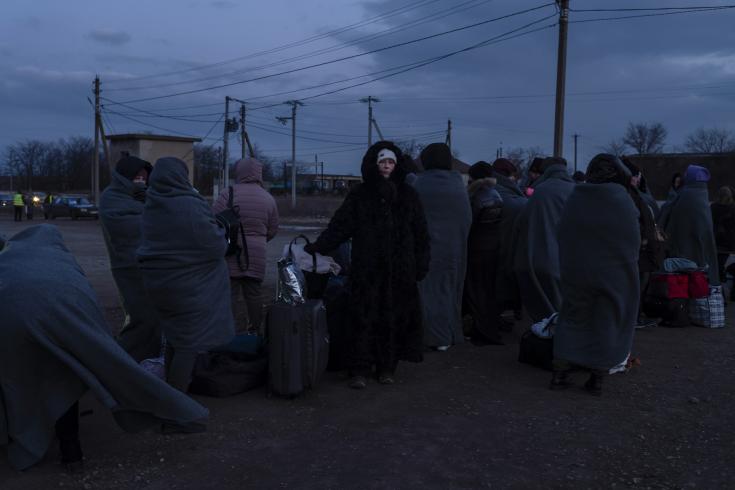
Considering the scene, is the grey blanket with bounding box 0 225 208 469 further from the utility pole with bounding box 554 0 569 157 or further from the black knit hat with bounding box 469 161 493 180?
the utility pole with bounding box 554 0 569 157

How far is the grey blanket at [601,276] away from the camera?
19.3 ft

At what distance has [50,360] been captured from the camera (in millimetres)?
4043

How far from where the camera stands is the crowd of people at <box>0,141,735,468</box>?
4.05 meters

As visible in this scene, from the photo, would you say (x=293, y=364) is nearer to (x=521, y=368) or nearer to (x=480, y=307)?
(x=521, y=368)

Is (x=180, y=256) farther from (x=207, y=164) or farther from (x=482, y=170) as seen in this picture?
(x=207, y=164)

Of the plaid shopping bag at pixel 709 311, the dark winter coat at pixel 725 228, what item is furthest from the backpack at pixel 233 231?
the dark winter coat at pixel 725 228

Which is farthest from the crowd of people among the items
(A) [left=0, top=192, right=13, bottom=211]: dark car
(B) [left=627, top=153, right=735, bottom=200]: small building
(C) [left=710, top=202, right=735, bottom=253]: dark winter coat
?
(A) [left=0, top=192, right=13, bottom=211]: dark car

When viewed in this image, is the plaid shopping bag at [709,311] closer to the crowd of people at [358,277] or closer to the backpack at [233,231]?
the crowd of people at [358,277]

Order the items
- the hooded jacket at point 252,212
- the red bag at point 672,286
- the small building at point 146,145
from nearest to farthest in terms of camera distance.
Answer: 1. the hooded jacket at point 252,212
2. the red bag at point 672,286
3. the small building at point 146,145

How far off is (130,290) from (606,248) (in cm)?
373

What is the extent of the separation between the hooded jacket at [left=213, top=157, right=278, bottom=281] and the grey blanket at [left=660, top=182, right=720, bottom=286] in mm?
5753

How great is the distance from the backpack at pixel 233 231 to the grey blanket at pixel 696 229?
6.06 meters

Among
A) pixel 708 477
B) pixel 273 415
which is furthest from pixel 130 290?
pixel 708 477

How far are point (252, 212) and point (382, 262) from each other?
1.38m
